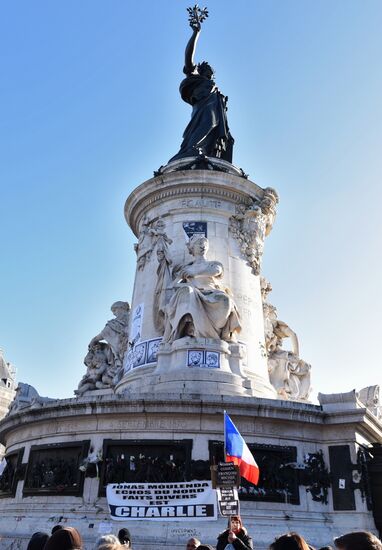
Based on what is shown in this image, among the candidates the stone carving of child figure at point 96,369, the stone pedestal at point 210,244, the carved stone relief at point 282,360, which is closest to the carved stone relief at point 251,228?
the stone pedestal at point 210,244

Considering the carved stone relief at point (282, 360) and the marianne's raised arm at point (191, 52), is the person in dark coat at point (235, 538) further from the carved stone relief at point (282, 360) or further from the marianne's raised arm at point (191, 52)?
the marianne's raised arm at point (191, 52)

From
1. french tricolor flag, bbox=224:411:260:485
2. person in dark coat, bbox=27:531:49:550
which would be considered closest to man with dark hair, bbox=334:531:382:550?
person in dark coat, bbox=27:531:49:550

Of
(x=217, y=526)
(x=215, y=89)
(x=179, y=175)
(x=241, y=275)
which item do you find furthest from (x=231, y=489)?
(x=215, y=89)

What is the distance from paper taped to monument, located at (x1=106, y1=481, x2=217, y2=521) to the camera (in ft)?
35.8

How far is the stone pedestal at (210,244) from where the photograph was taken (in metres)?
16.9

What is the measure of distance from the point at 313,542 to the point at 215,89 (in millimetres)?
21272

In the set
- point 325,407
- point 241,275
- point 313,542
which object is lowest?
point 313,542

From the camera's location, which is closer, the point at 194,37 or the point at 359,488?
the point at 359,488

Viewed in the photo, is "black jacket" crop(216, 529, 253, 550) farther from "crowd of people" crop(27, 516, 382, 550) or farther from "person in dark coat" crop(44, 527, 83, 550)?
"person in dark coat" crop(44, 527, 83, 550)

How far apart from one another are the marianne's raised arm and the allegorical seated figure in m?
14.6

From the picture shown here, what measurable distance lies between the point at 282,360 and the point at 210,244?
19.2 feet

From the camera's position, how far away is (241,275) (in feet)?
62.4

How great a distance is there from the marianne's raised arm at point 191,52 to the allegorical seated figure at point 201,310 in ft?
47.9

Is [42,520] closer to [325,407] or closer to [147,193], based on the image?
[325,407]
